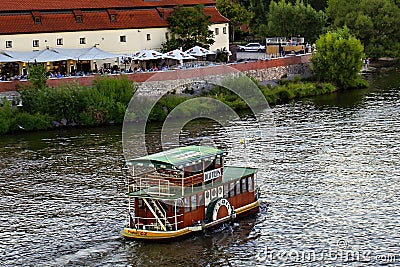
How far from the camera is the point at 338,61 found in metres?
57.8

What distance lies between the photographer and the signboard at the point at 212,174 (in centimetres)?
2660

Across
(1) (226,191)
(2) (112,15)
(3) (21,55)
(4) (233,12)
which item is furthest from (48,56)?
(4) (233,12)

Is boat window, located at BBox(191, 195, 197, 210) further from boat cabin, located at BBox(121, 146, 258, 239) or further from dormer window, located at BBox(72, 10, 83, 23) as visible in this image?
dormer window, located at BBox(72, 10, 83, 23)

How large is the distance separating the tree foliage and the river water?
30689 millimetres

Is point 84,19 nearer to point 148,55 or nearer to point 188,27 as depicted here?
point 148,55

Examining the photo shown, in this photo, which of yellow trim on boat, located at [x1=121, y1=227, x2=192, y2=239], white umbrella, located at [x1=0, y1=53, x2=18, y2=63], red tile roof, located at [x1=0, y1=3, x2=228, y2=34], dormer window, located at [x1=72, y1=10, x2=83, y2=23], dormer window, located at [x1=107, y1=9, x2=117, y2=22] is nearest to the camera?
yellow trim on boat, located at [x1=121, y1=227, x2=192, y2=239]

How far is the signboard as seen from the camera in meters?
26.6

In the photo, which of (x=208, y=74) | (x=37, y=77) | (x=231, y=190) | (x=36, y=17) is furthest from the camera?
(x=208, y=74)

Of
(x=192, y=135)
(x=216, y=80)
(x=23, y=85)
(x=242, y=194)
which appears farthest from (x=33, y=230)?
(x=216, y=80)

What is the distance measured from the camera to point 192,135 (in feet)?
134

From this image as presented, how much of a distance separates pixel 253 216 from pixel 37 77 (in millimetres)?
21291

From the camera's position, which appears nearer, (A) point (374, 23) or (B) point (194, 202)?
(B) point (194, 202)

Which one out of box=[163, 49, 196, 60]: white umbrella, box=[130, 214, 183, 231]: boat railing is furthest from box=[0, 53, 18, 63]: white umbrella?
box=[130, 214, 183, 231]: boat railing

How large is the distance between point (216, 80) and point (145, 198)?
27014 millimetres
